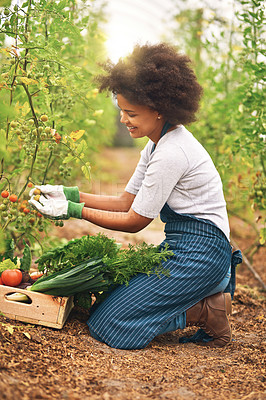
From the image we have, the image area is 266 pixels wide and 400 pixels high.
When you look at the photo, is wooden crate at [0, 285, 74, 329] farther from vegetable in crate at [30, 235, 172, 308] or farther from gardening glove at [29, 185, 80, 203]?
gardening glove at [29, 185, 80, 203]

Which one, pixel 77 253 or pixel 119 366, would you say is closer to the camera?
pixel 119 366

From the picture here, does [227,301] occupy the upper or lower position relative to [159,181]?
lower

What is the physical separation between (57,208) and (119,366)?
74cm

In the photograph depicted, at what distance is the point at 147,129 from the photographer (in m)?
2.22

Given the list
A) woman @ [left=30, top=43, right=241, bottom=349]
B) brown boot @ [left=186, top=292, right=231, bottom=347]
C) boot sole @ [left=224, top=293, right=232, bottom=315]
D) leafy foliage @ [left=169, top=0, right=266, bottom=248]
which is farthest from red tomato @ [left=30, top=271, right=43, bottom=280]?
leafy foliage @ [left=169, top=0, right=266, bottom=248]

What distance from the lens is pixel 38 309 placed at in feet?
6.86

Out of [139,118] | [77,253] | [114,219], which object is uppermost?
[139,118]

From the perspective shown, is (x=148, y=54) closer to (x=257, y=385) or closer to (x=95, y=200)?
(x=95, y=200)

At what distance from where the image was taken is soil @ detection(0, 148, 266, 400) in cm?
153

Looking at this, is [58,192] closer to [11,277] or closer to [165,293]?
[11,277]

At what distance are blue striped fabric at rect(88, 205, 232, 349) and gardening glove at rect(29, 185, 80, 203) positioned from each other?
20.8 inches

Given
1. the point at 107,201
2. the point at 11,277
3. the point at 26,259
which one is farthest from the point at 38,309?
the point at 107,201

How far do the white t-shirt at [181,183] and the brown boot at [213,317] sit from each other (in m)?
0.34

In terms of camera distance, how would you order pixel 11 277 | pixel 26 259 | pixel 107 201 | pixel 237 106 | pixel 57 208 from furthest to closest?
1. pixel 237 106
2. pixel 107 201
3. pixel 26 259
4. pixel 11 277
5. pixel 57 208
